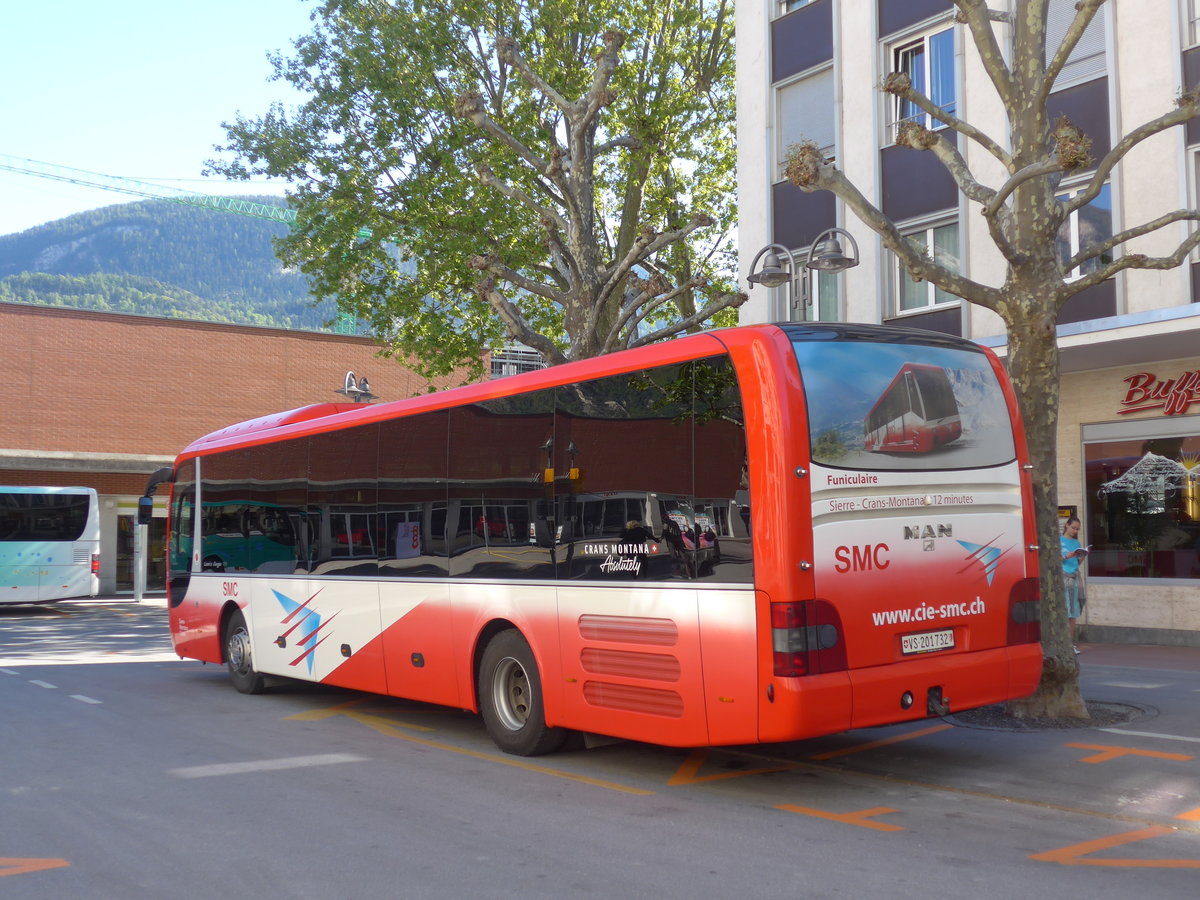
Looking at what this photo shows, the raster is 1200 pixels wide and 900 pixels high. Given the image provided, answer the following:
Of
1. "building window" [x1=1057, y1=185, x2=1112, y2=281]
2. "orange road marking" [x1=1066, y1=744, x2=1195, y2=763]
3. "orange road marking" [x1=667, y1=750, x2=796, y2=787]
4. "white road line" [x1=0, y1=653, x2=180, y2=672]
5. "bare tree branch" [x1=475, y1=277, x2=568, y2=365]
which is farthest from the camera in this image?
"building window" [x1=1057, y1=185, x2=1112, y2=281]

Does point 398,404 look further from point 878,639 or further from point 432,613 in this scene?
point 878,639

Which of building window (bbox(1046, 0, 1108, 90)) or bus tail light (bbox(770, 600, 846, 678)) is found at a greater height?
building window (bbox(1046, 0, 1108, 90))

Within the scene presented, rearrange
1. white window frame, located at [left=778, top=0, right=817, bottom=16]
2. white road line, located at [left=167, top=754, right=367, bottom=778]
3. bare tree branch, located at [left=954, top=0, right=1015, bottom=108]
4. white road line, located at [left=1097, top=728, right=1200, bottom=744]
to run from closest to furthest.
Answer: white road line, located at [left=167, top=754, right=367, bottom=778] → white road line, located at [left=1097, top=728, right=1200, bottom=744] → bare tree branch, located at [left=954, top=0, right=1015, bottom=108] → white window frame, located at [left=778, top=0, right=817, bottom=16]

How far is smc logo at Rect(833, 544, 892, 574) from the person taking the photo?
6910mm

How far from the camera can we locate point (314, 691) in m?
13.3

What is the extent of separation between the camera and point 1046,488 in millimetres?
9977

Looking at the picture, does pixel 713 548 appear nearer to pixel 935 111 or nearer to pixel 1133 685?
pixel 935 111

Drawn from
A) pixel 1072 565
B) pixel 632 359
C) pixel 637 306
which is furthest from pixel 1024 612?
pixel 637 306

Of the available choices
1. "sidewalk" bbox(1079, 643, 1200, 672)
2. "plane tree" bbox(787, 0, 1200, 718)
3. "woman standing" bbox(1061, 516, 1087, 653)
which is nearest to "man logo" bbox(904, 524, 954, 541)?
"plane tree" bbox(787, 0, 1200, 718)

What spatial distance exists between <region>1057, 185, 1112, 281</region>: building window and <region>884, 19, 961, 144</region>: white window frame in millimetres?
2762

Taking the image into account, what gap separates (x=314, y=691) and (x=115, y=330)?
26315 mm

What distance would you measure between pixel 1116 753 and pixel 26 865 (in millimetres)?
7028

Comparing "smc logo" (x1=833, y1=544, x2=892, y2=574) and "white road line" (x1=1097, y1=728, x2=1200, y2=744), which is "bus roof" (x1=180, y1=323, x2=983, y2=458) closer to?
"smc logo" (x1=833, y1=544, x2=892, y2=574)

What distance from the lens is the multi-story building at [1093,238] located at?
52.6 ft
